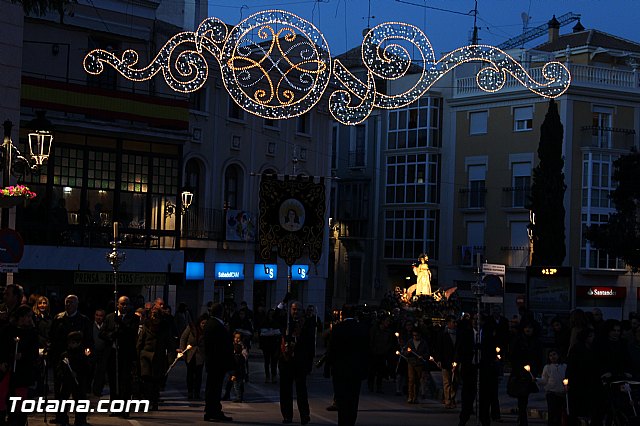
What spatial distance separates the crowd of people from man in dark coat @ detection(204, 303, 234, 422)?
0.01 m

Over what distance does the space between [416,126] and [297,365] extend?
44152 millimetres

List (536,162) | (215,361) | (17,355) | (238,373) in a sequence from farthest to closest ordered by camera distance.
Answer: (536,162)
(238,373)
(215,361)
(17,355)

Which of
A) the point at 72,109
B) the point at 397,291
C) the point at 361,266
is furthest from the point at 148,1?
the point at 361,266

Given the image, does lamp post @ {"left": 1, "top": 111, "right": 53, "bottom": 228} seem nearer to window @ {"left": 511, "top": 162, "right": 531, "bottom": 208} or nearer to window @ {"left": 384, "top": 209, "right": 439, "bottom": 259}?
window @ {"left": 511, "top": 162, "right": 531, "bottom": 208}

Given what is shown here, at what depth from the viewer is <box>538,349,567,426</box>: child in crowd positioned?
55.0 feet

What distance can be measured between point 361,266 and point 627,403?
1847 inches

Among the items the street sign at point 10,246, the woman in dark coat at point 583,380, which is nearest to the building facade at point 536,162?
the street sign at point 10,246

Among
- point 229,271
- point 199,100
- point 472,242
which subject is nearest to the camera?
point 199,100

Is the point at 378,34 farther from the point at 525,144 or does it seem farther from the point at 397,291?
the point at 525,144

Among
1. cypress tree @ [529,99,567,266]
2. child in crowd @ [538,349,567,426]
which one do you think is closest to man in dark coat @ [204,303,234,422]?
child in crowd @ [538,349,567,426]

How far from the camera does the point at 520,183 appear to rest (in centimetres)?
5666

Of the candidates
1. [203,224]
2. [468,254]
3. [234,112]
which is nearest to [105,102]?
[203,224]

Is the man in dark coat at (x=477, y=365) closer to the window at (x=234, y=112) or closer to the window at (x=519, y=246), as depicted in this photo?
the window at (x=234, y=112)

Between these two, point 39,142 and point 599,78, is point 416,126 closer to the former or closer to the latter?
point 599,78
